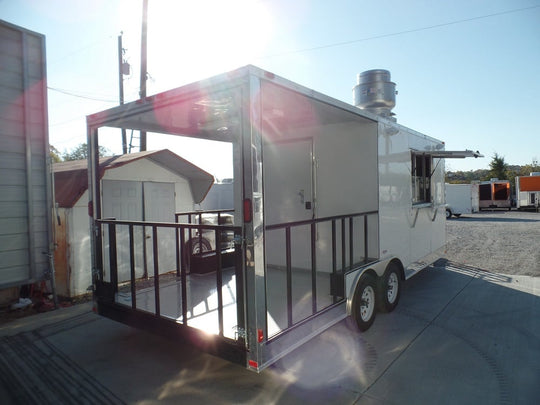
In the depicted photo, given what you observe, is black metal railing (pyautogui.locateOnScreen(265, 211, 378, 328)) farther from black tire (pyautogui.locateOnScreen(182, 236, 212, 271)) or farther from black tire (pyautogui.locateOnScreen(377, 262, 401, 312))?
black tire (pyautogui.locateOnScreen(182, 236, 212, 271))

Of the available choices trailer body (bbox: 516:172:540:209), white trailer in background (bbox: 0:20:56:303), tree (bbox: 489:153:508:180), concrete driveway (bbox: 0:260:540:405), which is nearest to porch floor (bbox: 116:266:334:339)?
concrete driveway (bbox: 0:260:540:405)

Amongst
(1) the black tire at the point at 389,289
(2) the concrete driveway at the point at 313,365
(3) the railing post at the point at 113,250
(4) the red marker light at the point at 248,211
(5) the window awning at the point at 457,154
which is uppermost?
(5) the window awning at the point at 457,154

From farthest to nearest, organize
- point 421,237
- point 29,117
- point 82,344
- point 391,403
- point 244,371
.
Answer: point 421,237 < point 29,117 < point 82,344 < point 244,371 < point 391,403

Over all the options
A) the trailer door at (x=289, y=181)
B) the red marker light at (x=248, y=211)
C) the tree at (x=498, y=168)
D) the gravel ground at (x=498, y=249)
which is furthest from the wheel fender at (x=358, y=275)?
the tree at (x=498, y=168)

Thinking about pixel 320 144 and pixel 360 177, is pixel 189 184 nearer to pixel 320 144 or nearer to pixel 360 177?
pixel 320 144

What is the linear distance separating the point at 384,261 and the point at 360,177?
3.63 feet

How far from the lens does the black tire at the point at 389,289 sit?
4.62m

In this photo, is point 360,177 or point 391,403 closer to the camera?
point 391,403

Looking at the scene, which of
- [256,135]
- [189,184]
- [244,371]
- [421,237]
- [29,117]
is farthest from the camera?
[189,184]

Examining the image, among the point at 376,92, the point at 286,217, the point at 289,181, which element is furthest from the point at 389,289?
the point at 376,92

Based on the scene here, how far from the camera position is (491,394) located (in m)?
2.97

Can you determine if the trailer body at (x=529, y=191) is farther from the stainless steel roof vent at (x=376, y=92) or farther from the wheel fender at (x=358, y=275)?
the wheel fender at (x=358, y=275)

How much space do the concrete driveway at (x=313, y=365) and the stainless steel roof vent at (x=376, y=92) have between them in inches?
121

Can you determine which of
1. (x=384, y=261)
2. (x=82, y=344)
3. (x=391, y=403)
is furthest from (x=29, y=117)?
(x=391, y=403)
